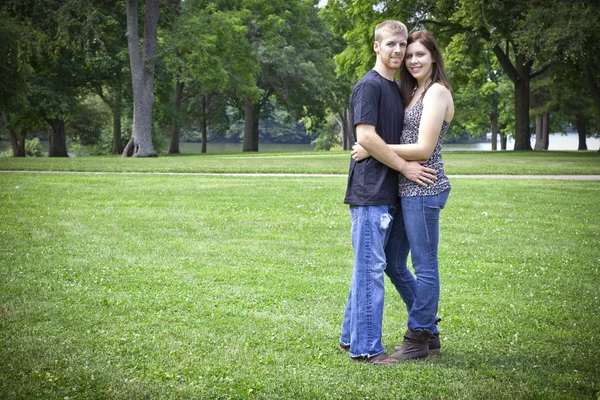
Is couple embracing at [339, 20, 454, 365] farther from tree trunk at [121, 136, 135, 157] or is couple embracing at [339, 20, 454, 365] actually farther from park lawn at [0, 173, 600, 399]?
tree trunk at [121, 136, 135, 157]

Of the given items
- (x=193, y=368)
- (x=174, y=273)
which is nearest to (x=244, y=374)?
(x=193, y=368)

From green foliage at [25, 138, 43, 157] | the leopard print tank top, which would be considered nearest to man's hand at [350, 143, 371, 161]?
the leopard print tank top

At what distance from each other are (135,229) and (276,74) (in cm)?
3811

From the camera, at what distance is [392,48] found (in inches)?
166

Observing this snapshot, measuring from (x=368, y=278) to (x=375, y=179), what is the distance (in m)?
0.71

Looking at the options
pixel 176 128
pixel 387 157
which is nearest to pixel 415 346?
pixel 387 157

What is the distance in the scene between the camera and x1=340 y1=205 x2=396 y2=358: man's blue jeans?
14.2 feet

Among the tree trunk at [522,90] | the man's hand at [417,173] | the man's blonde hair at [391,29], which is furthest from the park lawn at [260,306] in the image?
the tree trunk at [522,90]

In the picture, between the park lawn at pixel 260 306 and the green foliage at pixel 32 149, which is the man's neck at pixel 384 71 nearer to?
the park lawn at pixel 260 306

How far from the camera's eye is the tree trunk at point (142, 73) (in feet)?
103

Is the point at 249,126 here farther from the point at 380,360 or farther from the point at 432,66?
the point at 380,360

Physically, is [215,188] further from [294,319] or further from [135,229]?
[294,319]

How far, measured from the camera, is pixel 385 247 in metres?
4.72

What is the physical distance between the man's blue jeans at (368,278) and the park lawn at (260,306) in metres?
0.19
